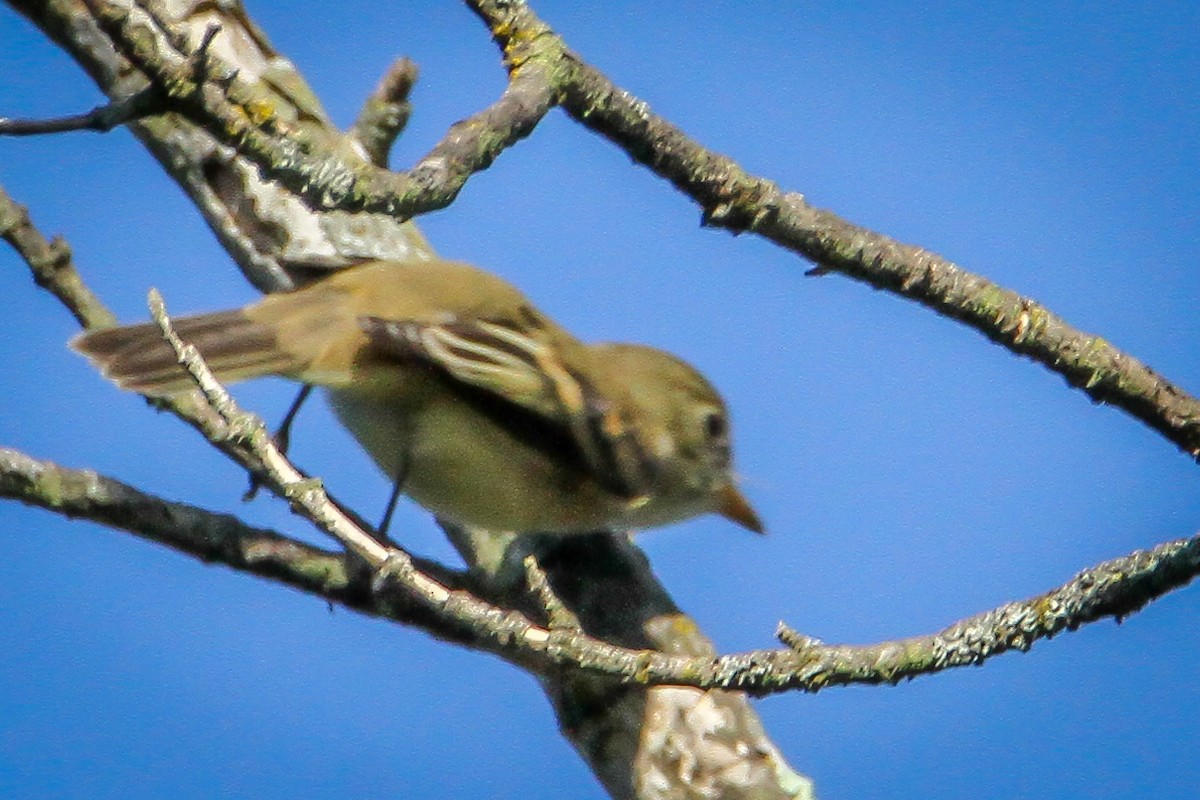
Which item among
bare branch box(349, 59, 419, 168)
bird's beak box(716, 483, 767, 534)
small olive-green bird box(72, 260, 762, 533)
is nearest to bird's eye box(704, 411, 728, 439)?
→ small olive-green bird box(72, 260, 762, 533)

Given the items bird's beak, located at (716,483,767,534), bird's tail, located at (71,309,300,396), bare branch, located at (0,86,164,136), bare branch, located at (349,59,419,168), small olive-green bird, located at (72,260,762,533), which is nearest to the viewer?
bare branch, located at (0,86,164,136)

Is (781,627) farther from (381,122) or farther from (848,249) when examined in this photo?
(381,122)

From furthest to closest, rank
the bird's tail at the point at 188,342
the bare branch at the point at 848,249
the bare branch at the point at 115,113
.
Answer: the bird's tail at the point at 188,342 → the bare branch at the point at 848,249 → the bare branch at the point at 115,113

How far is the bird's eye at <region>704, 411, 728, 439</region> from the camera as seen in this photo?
463 centimetres

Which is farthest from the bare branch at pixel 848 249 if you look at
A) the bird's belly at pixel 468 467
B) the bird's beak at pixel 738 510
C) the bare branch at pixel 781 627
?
the bird's beak at pixel 738 510

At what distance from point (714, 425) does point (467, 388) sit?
106cm

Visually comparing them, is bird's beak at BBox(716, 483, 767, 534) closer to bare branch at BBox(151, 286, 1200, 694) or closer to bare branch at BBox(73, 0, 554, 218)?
bare branch at BBox(151, 286, 1200, 694)

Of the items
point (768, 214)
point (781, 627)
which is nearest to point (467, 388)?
point (768, 214)

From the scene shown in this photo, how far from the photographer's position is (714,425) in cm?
466

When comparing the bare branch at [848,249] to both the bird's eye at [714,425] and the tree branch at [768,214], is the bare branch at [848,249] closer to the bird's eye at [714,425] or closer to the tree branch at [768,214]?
the tree branch at [768,214]

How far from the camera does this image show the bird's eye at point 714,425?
4633 mm

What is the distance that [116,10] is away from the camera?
6.86 ft

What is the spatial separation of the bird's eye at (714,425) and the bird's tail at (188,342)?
1451 millimetres

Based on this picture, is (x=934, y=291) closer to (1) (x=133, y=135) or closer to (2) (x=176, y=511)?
(2) (x=176, y=511)
